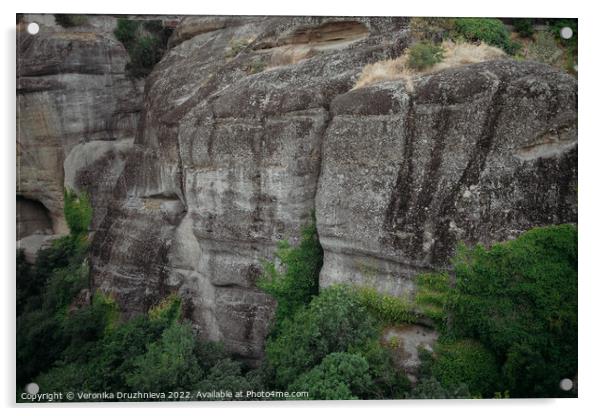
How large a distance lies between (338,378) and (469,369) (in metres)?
2.37

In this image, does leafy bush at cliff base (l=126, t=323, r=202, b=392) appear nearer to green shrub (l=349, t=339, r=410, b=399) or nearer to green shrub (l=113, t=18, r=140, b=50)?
green shrub (l=349, t=339, r=410, b=399)

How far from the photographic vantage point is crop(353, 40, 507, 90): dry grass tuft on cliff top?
37.3 ft

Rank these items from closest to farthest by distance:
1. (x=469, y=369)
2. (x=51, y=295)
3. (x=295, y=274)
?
(x=469, y=369), (x=295, y=274), (x=51, y=295)

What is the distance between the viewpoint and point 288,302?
12.9 meters

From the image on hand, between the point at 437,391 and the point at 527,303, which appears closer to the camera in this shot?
the point at 527,303

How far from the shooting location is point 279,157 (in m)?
12.4

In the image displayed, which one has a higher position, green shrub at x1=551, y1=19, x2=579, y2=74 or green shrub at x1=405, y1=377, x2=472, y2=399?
green shrub at x1=551, y1=19, x2=579, y2=74

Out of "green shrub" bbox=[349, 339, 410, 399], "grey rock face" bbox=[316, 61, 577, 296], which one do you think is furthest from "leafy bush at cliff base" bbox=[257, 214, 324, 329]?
"green shrub" bbox=[349, 339, 410, 399]

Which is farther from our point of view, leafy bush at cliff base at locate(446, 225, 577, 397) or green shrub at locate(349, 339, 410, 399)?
green shrub at locate(349, 339, 410, 399)

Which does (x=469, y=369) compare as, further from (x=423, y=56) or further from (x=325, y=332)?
(x=423, y=56)

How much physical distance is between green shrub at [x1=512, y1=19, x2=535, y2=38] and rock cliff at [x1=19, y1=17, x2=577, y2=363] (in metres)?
1.11

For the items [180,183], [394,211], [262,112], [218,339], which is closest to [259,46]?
[262,112]

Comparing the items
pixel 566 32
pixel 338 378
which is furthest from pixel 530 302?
pixel 566 32

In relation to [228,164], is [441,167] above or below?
below
